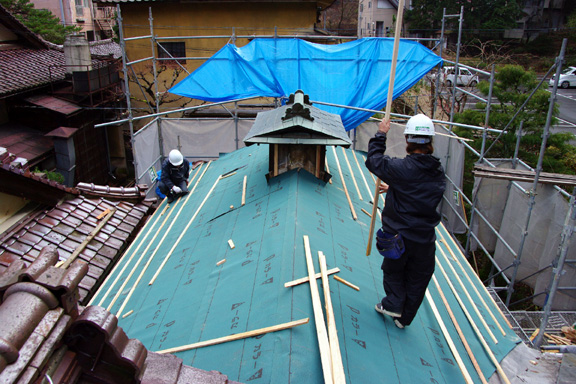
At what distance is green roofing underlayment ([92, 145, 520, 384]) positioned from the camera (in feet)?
12.5

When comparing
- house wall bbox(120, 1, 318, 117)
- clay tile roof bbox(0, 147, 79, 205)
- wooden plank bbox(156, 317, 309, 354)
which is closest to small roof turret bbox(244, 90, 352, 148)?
wooden plank bbox(156, 317, 309, 354)

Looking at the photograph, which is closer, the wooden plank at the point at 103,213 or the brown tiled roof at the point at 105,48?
the wooden plank at the point at 103,213

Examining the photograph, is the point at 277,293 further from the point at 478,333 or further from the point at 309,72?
the point at 309,72

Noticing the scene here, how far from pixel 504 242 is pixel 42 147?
49.5ft

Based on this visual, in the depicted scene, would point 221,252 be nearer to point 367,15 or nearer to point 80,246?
point 80,246

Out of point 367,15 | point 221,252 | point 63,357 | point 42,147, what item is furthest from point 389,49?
point 367,15

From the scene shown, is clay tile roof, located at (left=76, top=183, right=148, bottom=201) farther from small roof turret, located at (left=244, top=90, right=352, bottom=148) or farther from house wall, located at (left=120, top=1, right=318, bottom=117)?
house wall, located at (left=120, top=1, right=318, bottom=117)

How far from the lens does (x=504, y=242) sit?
8336mm

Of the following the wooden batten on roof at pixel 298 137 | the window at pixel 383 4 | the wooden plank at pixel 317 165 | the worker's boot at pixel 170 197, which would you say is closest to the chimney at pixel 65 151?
the worker's boot at pixel 170 197

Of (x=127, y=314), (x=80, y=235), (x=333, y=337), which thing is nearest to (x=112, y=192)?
(x=80, y=235)

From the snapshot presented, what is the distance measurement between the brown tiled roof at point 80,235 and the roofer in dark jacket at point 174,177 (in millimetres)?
1075

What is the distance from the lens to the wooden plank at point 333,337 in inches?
130

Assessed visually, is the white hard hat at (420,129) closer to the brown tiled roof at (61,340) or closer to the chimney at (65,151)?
the brown tiled roof at (61,340)

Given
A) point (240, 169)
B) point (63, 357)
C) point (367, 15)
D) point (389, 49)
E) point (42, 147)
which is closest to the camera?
point (63, 357)
